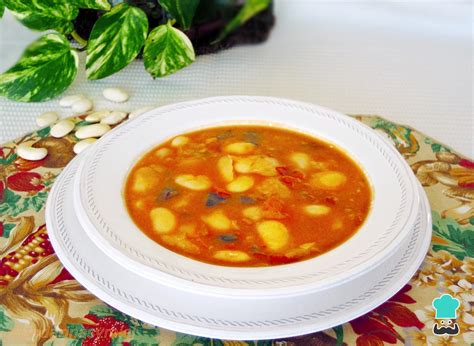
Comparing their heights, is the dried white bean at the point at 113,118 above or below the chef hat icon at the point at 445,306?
below


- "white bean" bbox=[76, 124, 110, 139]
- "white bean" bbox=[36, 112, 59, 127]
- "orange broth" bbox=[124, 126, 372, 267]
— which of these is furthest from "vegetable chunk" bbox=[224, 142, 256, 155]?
"white bean" bbox=[36, 112, 59, 127]

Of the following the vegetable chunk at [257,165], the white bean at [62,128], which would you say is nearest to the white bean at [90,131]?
the white bean at [62,128]

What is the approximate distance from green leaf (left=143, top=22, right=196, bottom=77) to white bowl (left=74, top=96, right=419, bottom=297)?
1.20ft

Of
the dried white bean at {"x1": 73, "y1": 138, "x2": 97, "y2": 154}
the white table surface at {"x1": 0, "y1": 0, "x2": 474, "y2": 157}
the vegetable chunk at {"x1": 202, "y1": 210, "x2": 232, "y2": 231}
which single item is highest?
the vegetable chunk at {"x1": 202, "y1": 210, "x2": 232, "y2": 231}

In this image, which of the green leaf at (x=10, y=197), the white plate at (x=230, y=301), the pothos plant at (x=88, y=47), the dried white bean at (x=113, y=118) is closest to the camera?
the white plate at (x=230, y=301)

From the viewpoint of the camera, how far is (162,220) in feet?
3.57

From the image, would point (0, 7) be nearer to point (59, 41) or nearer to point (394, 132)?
point (59, 41)

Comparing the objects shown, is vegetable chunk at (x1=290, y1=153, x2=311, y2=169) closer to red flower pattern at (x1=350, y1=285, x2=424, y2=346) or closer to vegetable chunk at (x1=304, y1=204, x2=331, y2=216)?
vegetable chunk at (x1=304, y1=204, x2=331, y2=216)

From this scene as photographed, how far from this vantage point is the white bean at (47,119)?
61.1 inches

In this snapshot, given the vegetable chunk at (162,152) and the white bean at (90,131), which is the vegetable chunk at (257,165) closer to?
the vegetable chunk at (162,152)

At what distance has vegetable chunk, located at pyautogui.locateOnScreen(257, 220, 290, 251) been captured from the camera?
1049mm

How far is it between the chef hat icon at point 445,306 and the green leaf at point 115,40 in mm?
900

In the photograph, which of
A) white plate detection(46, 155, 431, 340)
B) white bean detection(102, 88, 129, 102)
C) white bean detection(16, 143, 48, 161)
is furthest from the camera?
white bean detection(102, 88, 129, 102)

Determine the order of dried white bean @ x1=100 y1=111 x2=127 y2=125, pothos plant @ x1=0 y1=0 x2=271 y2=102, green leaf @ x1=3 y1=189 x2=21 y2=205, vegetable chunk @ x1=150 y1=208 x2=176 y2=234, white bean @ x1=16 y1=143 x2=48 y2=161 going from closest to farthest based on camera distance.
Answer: vegetable chunk @ x1=150 y1=208 x2=176 y2=234
green leaf @ x1=3 y1=189 x2=21 y2=205
white bean @ x1=16 y1=143 x2=48 y2=161
dried white bean @ x1=100 y1=111 x2=127 y2=125
pothos plant @ x1=0 y1=0 x2=271 y2=102
